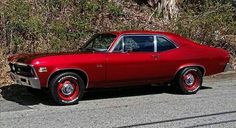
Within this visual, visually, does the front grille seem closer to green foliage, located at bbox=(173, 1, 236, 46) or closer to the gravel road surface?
the gravel road surface

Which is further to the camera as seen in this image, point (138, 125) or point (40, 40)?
point (40, 40)

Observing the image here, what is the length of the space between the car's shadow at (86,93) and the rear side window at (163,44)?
3.49 feet

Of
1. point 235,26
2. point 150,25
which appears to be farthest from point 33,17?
point 235,26

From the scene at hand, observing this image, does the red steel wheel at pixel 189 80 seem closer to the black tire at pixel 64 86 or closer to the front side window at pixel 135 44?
the front side window at pixel 135 44

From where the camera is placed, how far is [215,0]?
19438 mm

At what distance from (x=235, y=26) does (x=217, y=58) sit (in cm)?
612

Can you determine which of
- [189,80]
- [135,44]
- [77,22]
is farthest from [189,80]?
[77,22]

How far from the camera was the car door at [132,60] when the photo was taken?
32.6 feet

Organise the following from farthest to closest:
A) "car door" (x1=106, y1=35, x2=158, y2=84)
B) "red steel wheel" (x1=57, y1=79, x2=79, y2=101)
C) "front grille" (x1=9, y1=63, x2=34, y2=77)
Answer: "car door" (x1=106, y1=35, x2=158, y2=84), "red steel wheel" (x1=57, y1=79, x2=79, y2=101), "front grille" (x1=9, y1=63, x2=34, y2=77)

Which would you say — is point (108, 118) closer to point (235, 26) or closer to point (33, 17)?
point (33, 17)

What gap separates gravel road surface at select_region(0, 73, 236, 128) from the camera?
7828mm

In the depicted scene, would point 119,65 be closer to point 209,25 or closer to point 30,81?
point 30,81

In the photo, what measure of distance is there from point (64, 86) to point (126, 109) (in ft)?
4.44

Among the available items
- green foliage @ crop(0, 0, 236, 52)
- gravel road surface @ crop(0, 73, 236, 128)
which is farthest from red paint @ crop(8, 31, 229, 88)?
green foliage @ crop(0, 0, 236, 52)
